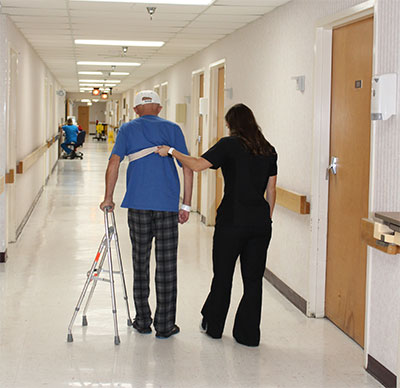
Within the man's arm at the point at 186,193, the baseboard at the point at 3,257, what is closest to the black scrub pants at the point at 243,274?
the man's arm at the point at 186,193

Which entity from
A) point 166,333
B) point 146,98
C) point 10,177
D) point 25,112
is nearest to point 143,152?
point 146,98

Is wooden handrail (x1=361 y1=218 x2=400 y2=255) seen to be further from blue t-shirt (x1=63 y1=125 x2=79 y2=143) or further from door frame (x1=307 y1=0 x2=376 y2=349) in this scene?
blue t-shirt (x1=63 y1=125 x2=79 y2=143)

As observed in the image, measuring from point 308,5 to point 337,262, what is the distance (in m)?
1.91

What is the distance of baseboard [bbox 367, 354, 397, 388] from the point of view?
3.41 metres

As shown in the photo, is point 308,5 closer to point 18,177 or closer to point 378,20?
point 378,20

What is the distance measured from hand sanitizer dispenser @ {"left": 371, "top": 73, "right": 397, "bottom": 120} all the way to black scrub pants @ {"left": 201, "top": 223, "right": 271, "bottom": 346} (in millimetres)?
1001

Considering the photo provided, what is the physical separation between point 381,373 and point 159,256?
1496mm

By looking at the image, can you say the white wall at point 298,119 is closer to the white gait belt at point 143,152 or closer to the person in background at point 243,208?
the person in background at point 243,208

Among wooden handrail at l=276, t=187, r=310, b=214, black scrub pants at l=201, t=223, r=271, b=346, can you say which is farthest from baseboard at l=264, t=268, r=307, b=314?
black scrub pants at l=201, t=223, r=271, b=346

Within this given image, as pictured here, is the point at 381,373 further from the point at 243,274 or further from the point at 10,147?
the point at 10,147

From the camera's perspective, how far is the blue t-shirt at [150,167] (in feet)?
13.4

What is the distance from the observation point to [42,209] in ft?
32.3

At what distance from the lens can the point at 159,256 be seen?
13.7ft

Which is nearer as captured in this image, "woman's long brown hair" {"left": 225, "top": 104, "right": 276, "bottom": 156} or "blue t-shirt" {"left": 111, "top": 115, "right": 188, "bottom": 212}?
"woman's long brown hair" {"left": 225, "top": 104, "right": 276, "bottom": 156}
